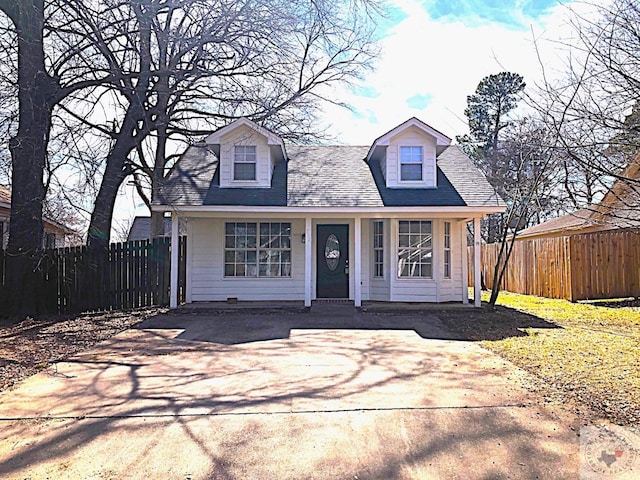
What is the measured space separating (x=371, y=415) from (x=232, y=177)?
9.54 metres

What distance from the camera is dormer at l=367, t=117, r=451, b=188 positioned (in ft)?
41.9

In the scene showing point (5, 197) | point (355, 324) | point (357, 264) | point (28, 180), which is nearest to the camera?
point (355, 324)

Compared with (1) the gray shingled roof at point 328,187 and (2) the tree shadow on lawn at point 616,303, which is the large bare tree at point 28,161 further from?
(2) the tree shadow on lawn at point 616,303

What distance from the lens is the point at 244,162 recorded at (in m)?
13.0

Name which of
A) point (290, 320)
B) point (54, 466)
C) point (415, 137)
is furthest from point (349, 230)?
point (54, 466)

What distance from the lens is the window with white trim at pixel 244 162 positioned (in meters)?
13.0

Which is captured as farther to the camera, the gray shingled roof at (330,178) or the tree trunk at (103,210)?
the tree trunk at (103,210)

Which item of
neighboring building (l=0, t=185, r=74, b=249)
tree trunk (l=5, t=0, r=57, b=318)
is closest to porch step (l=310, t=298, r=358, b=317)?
tree trunk (l=5, t=0, r=57, b=318)

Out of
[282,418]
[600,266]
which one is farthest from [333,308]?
[600,266]

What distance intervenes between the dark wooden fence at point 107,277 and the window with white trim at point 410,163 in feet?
22.0

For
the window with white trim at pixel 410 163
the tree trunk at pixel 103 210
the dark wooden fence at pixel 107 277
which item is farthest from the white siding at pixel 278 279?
the tree trunk at pixel 103 210

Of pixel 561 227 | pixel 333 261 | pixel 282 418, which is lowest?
pixel 282 418

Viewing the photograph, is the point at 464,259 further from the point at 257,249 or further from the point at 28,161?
the point at 28,161

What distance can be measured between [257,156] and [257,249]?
2.50 m
